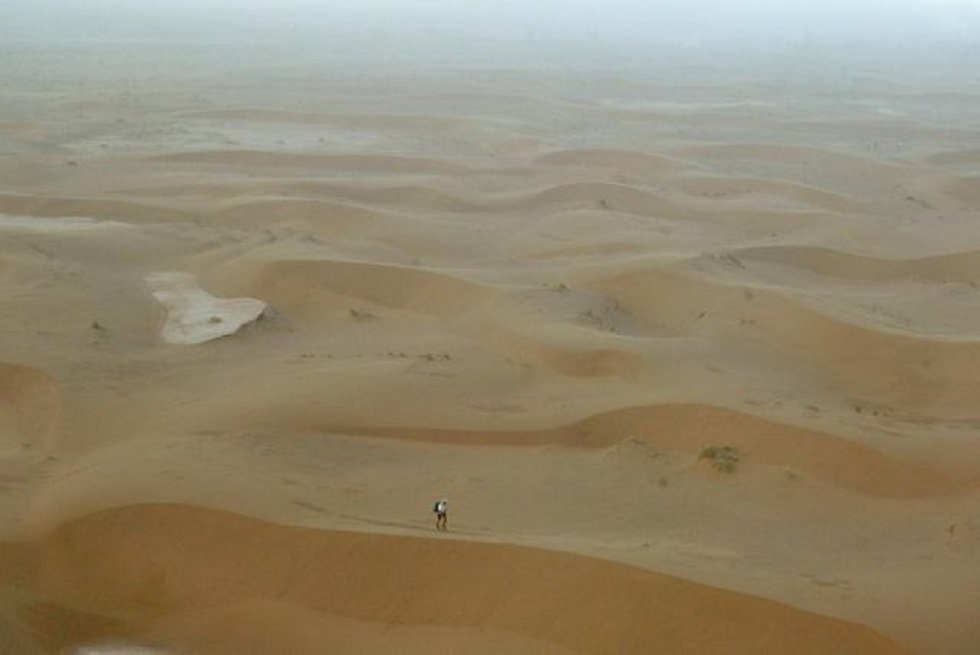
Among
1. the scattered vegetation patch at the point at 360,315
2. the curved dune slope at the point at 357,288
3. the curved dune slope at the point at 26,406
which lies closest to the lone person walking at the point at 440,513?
the curved dune slope at the point at 26,406

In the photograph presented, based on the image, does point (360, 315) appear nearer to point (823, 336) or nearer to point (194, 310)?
point (194, 310)

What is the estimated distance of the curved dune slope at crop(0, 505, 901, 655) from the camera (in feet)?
20.9

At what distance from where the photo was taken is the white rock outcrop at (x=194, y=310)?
11383 mm

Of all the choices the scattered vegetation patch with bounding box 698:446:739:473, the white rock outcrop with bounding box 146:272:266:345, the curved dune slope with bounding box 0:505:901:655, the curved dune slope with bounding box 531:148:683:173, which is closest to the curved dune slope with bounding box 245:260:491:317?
the white rock outcrop with bounding box 146:272:266:345

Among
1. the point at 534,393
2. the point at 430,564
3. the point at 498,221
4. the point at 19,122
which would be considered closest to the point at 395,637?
the point at 430,564

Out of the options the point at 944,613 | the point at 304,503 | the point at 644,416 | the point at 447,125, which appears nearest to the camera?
the point at 944,613

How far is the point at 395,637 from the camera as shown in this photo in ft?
21.6

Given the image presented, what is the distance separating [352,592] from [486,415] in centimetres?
280

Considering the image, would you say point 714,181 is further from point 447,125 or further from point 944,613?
point 944,613

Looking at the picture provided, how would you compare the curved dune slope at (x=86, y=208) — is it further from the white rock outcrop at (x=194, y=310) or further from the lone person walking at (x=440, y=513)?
the lone person walking at (x=440, y=513)

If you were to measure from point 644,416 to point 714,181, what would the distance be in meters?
13.5

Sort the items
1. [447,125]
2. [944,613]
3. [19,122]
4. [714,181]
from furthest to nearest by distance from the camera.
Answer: [447,125], [19,122], [714,181], [944,613]

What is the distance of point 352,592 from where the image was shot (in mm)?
6887

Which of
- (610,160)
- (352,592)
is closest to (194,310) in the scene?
(352,592)
